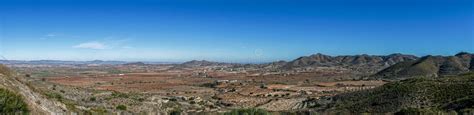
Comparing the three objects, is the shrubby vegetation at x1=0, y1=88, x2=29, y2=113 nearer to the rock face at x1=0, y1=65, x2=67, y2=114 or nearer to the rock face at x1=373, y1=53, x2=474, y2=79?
the rock face at x1=0, y1=65, x2=67, y2=114

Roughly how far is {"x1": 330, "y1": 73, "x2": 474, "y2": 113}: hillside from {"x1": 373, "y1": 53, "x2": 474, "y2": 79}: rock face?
A: 7640 cm

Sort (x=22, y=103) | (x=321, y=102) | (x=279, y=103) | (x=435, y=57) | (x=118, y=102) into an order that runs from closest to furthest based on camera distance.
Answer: (x=22, y=103), (x=118, y=102), (x=321, y=102), (x=279, y=103), (x=435, y=57)

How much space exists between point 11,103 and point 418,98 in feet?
141

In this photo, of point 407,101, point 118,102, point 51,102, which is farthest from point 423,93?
point 51,102

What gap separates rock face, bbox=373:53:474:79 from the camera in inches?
5408

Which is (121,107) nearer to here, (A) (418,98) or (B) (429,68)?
(A) (418,98)

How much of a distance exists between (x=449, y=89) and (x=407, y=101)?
5311mm

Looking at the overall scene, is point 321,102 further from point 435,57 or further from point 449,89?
point 435,57

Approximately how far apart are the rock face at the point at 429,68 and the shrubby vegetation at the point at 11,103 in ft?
397

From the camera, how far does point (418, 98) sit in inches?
2112

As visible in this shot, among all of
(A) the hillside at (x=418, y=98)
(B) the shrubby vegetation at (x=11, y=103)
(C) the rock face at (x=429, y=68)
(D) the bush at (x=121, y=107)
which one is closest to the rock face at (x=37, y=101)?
(B) the shrubby vegetation at (x=11, y=103)

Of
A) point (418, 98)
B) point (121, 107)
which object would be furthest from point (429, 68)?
point (121, 107)

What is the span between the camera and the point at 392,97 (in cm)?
5759

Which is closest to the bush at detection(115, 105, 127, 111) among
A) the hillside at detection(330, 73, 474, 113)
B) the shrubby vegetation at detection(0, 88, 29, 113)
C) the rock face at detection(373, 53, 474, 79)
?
the shrubby vegetation at detection(0, 88, 29, 113)
